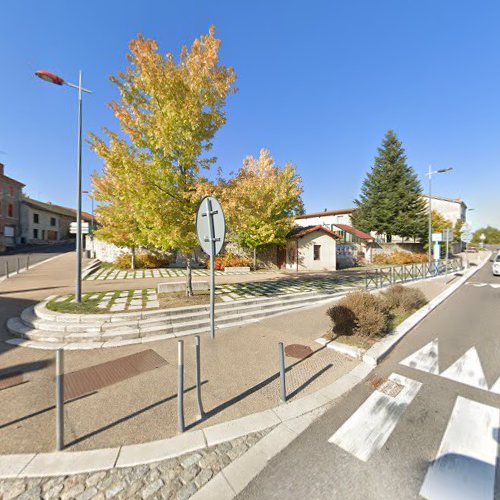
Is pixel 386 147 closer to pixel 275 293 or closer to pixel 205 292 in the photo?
pixel 275 293

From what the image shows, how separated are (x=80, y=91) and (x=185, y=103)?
11.0 feet

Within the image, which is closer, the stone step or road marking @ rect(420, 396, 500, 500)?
road marking @ rect(420, 396, 500, 500)

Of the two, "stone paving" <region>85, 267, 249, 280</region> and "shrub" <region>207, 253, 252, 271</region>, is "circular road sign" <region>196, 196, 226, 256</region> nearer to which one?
"stone paving" <region>85, 267, 249, 280</region>

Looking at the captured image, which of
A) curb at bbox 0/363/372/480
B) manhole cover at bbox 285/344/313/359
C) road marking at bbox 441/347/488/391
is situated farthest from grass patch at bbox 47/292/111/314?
road marking at bbox 441/347/488/391

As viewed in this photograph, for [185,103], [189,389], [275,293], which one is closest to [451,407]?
[189,389]

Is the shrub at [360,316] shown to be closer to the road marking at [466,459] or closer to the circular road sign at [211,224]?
the road marking at [466,459]

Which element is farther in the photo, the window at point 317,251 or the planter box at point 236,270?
the window at point 317,251

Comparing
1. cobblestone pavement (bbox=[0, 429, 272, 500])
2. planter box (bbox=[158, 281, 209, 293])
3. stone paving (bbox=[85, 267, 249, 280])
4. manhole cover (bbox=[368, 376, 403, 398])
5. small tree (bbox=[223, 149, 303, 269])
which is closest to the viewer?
cobblestone pavement (bbox=[0, 429, 272, 500])

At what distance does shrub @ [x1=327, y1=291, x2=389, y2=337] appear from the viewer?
558cm

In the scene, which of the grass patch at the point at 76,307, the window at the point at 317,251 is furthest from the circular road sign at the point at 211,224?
the window at the point at 317,251

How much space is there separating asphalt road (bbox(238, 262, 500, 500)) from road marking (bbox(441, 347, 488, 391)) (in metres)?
0.02

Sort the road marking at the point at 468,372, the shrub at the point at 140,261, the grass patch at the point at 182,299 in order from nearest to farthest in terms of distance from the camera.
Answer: the road marking at the point at 468,372 < the grass patch at the point at 182,299 < the shrub at the point at 140,261

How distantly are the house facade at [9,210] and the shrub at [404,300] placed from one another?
44074 millimetres

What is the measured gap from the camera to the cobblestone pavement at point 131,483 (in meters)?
2.14
